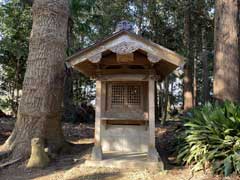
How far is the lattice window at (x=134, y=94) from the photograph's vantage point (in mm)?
6773

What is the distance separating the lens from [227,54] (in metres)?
7.54

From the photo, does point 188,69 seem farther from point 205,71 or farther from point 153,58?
point 153,58

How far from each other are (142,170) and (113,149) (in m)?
1.70


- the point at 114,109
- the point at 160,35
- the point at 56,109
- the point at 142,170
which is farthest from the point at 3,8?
the point at 142,170

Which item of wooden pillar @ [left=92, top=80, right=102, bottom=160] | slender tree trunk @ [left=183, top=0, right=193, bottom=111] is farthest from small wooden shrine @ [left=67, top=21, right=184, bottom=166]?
slender tree trunk @ [left=183, top=0, right=193, bottom=111]

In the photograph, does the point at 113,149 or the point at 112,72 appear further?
the point at 113,149

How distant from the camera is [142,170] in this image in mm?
5574

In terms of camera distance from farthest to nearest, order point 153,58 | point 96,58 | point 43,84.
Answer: point 43,84
point 96,58
point 153,58

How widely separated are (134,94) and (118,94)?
38cm

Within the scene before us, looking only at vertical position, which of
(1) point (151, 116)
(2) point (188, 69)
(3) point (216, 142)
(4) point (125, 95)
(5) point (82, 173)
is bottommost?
(5) point (82, 173)

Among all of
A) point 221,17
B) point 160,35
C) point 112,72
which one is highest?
point 160,35

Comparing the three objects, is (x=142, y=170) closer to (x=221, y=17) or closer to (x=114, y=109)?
(x=114, y=109)

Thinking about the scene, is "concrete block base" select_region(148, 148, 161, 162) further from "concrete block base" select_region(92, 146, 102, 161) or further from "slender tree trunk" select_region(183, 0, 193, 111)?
"slender tree trunk" select_region(183, 0, 193, 111)

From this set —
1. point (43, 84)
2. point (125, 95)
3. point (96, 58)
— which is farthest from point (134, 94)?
point (43, 84)
